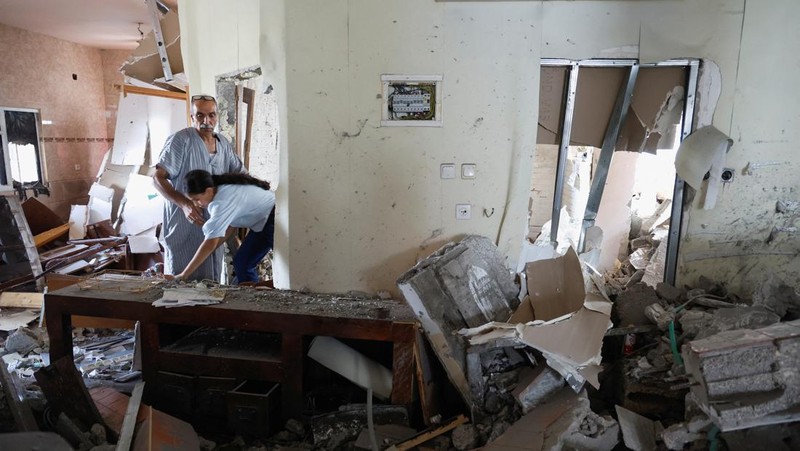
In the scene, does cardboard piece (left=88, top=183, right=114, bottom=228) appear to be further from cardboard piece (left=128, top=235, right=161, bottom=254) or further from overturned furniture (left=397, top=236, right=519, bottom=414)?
overturned furniture (left=397, top=236, right=519, bottom=414)

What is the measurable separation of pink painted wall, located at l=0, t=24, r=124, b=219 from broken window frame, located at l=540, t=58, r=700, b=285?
756 cm

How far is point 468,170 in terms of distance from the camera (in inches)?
138

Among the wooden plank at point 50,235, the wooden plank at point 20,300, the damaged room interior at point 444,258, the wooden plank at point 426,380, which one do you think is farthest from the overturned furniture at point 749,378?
the wooden plank at point 50,235

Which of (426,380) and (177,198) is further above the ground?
(177,198)

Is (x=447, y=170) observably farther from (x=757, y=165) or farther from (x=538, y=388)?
(x=757, y=165)

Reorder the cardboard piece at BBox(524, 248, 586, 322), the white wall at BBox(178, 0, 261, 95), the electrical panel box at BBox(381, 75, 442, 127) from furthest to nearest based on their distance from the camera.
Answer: the white wall at BBox(178, 0, 261, 95) → the electrical panel box at BBox(381, 75, 442, 127) → the cardboard piece at BBox(524, 248, 586, 322)

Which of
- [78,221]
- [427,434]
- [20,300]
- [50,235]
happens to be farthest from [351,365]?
[78,221]

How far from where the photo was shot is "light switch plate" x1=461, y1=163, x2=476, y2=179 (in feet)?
11.5

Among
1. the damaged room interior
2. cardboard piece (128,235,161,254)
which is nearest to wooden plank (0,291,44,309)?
the damaged room interior

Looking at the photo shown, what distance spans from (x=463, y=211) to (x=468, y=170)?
300 mm

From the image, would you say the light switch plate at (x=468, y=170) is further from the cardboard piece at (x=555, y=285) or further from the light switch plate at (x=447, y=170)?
the cardboard piece at (x=555, y=285)

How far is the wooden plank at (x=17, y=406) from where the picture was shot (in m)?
2.29

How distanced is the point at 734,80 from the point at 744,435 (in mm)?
2452

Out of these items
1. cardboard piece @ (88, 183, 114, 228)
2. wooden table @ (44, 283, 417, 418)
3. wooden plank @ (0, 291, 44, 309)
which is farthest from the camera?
cardboard piece @ (88, 183, 114, 228)
